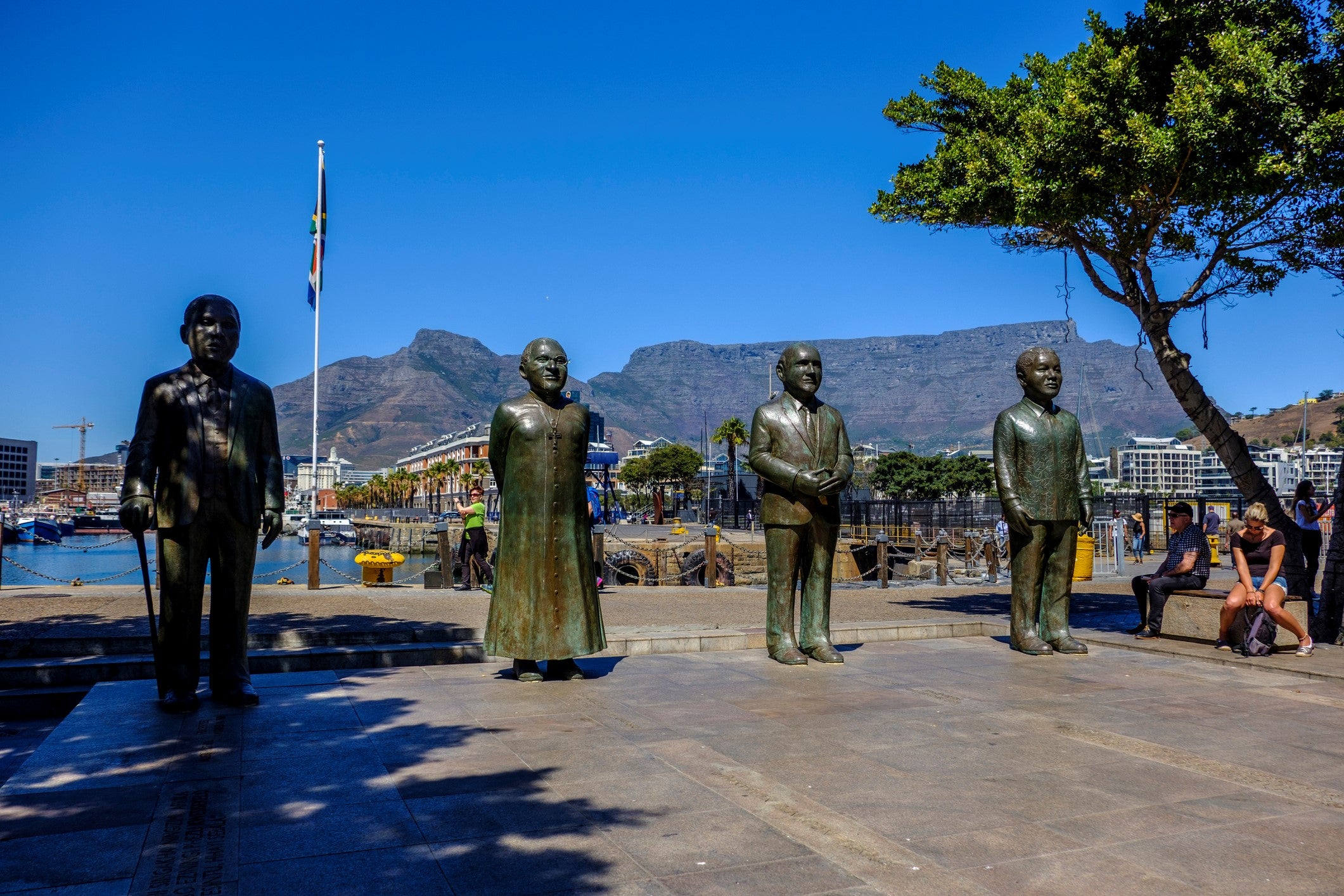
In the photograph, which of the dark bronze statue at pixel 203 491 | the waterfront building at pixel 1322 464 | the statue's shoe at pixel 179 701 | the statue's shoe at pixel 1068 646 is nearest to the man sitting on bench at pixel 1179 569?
the statue's shoe at pixel 1068 646

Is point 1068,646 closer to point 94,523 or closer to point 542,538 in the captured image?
point 542,538

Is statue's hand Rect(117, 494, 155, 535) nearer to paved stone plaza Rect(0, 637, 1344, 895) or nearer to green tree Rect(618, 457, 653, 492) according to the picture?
paved stone plaza Rect(0, 637, 1344, 895)

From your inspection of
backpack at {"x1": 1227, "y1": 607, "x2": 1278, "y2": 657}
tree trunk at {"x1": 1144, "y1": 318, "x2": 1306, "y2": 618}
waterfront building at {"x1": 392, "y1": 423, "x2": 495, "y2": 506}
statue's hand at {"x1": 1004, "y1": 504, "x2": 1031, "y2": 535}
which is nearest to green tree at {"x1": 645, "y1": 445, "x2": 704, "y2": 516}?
waterfront building at {"x1": 392, "y1": 423, "x2": 495, "y2": 506}

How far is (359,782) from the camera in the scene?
13.1 feet

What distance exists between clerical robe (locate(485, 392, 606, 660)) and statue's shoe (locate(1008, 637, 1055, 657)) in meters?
3.55

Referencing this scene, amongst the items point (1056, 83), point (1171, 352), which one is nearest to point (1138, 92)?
point (1056, 83)

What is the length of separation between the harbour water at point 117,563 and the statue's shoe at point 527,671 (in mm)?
12607

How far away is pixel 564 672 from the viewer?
21.7 feet

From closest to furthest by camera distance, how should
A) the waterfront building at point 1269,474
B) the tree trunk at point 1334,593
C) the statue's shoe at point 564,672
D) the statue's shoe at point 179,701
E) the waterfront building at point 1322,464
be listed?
the statue's shoe at point 179,701
the statue's shoe at point 564,672
the tree trunk at point 1334,593
the waterfront building at point 1269,474
the waterfront building at point 1322,464

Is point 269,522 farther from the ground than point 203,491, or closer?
closer

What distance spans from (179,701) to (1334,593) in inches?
363

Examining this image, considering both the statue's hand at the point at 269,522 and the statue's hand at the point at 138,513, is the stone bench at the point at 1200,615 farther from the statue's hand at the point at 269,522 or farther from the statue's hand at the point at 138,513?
the statue's hand at the point at 138,513

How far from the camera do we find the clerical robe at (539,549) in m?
6.33

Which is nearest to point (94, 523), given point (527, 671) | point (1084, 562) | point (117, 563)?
point (117, 563)
